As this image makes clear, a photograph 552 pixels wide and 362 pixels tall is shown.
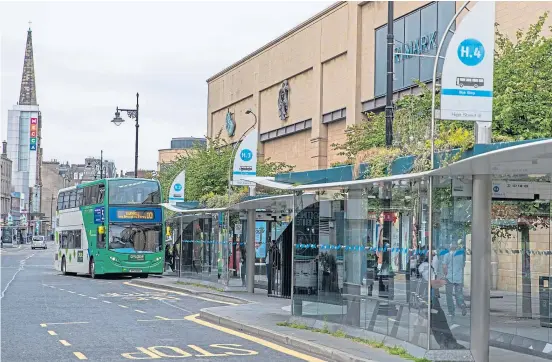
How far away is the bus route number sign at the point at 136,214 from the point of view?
40.7 meters

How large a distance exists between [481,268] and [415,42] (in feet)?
93.3

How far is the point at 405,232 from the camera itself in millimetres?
13609

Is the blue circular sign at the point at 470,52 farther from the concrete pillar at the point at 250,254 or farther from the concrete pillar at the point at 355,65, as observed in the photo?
the concrete pillar at the point at 355,65

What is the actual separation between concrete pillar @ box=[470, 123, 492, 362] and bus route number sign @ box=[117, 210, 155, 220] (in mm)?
29950

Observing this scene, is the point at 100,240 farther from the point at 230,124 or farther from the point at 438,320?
the point at 438,320

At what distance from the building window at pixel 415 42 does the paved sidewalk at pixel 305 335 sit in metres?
16.8

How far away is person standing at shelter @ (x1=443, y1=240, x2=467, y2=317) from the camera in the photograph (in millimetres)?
12422

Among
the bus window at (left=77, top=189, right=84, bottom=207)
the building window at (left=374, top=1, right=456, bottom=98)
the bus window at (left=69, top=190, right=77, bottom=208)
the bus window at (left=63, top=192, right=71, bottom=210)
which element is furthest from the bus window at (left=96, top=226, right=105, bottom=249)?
the building window at (left=374, top=1, right=456, bottom=98)

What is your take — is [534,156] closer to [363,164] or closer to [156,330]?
[363,164]

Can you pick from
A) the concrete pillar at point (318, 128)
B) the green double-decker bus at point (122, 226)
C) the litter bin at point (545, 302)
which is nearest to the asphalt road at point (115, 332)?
the litter bin at point (545, 302)

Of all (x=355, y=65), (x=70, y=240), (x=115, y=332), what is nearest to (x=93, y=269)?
(x=70, y=240)

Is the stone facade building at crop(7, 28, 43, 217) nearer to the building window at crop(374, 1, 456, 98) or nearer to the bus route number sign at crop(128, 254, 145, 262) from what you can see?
the bus route number sign at crop(128, 254, 145, 262)

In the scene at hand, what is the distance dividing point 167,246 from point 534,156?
3940 centimetres

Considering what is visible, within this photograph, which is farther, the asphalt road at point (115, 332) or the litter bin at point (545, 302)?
the asphalt road at point (115, 332)
